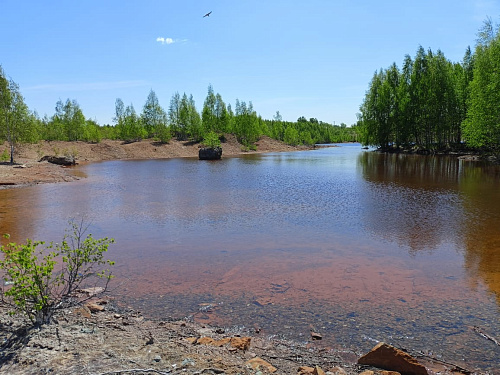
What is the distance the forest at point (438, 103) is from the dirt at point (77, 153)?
117 feet

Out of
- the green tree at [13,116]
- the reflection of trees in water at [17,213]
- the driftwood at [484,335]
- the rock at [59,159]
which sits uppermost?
the green tree at [13,116]

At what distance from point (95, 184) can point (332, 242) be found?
2405 centimetres

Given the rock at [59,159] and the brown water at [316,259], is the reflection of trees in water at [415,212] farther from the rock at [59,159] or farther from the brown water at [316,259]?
the rock at [59,159]

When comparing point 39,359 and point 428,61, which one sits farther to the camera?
point 428,61

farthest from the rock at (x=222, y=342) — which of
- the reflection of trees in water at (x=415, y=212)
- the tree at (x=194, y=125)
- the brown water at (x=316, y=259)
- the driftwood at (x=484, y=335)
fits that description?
the tree at (x=194, y=125)

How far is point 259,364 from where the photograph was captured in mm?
4828

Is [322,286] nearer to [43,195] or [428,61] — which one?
[43,195]

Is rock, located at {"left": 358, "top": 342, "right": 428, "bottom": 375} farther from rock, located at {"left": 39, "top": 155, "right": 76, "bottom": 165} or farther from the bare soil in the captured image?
rock, located at {"left": 39, "top": 155, "right": 76, "bottom": 165}

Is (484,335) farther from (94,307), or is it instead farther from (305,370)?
(94,307)

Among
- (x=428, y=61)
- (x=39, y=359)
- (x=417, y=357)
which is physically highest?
(x=428, y=61)

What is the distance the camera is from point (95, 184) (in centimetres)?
3003

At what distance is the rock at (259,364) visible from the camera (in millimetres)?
4714

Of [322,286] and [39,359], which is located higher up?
[39,359]

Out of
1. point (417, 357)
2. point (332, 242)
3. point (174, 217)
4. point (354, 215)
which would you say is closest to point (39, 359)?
point (417, 357)
